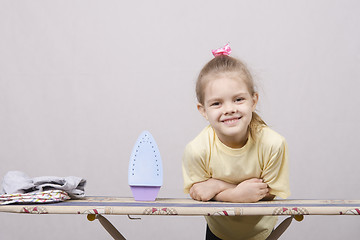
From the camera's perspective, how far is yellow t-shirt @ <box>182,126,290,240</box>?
187 centimetres

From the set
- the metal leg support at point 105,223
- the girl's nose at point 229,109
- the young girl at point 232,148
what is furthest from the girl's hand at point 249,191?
the metal leg support at point 105,223

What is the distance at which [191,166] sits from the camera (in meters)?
1.93

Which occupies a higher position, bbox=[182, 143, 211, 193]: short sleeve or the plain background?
the plain background

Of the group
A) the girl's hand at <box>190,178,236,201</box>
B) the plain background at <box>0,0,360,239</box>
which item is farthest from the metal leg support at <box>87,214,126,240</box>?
the plain background at <box>0,0,360,239</box>

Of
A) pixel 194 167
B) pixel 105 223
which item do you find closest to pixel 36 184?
pixel 105 223

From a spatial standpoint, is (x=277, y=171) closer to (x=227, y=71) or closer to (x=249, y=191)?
(x=249, y=191)

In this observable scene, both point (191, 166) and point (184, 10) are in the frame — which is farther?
point (184, 10)

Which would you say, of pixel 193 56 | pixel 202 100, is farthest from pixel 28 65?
pixel 202 100

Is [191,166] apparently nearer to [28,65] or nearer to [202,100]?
[202,100]

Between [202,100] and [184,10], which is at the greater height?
[184,10]

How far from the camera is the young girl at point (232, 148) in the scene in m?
1.80

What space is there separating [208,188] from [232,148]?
6.6 inches

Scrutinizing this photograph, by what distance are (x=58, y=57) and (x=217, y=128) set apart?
166 cm

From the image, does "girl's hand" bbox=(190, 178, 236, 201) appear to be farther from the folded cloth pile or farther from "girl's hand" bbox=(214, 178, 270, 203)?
the folded cloth pile
